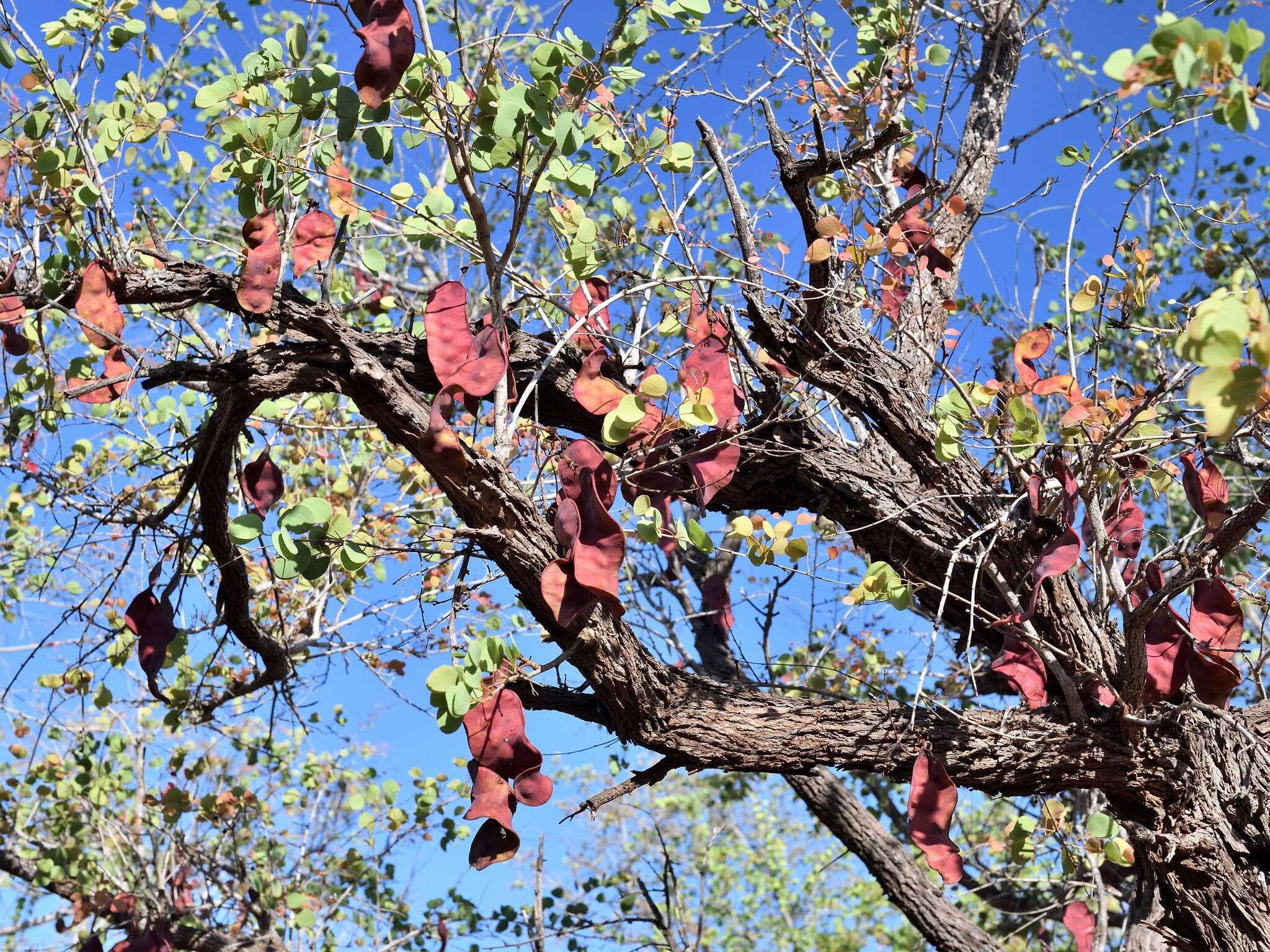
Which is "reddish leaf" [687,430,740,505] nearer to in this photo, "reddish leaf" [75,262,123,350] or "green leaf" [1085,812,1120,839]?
"green leaf" [1085,812,1120,839]

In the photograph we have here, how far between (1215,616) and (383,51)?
2.29 metres

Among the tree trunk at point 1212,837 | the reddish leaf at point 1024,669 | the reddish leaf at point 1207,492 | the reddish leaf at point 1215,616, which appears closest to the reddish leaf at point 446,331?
Answer: the reddish leaf at point 1024,669

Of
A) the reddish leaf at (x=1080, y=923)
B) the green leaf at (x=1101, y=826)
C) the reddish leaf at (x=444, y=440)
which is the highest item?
the reddish leaf at (x=444, y=440)

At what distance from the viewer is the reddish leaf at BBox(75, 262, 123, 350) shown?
2.48m

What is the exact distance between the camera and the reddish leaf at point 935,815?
7.91 ft

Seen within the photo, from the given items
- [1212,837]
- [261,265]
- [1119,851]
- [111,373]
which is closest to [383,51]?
[261,265]

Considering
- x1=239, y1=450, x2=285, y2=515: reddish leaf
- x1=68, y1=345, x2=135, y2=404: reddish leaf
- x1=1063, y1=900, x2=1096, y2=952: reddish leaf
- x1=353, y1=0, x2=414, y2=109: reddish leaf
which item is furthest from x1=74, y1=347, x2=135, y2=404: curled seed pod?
x1=1063, y1=900, x2=1096, y2=952: reddish leaf

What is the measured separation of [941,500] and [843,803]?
1.28 m

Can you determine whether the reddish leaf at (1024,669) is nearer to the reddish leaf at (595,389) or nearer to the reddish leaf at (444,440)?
the reddish leaf at (595,389)

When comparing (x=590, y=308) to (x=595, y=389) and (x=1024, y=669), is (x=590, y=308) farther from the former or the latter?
(x=1024, y=669)

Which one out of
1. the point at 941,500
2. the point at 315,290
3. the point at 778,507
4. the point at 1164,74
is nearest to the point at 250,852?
the point at 315,290

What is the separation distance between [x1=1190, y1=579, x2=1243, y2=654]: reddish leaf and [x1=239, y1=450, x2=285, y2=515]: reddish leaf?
2.25m

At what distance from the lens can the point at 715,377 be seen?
2518 mm

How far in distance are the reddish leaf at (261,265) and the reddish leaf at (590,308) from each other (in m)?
0.75
